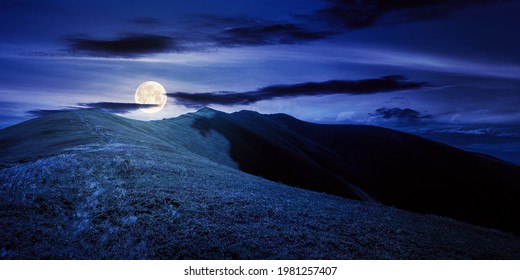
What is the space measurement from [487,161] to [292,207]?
143 m

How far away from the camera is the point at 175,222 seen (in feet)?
41.7

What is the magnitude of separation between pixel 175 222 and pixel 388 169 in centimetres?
11681

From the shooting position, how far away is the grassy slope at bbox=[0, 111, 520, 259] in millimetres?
11000

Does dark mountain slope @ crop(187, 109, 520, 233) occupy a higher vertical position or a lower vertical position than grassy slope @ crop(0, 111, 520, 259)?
lower

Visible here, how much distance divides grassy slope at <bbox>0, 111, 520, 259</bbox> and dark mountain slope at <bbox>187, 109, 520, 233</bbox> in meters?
40.2

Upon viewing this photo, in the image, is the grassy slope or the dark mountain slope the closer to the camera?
the grassy slope

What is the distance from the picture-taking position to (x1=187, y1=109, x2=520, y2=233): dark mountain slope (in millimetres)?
72812

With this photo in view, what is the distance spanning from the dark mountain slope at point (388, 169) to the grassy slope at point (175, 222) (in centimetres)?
4018

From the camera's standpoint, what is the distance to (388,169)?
11744 centimetres

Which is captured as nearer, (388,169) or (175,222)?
(175,222)

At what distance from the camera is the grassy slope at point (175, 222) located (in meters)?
11.0

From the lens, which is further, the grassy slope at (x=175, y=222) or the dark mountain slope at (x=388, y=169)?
the dark mountain slope at (x=388, y=169)

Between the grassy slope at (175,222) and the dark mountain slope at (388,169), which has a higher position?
the grassy slope at (175,222)

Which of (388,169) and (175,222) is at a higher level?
(175,222)
